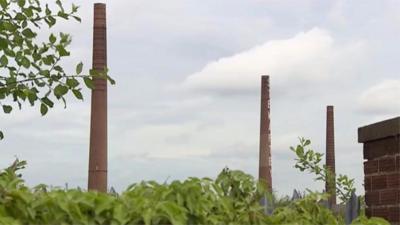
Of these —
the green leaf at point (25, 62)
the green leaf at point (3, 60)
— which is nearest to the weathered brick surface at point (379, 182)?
the green leaf at point (25, 62)

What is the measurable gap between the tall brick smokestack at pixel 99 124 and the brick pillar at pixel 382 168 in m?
23.1

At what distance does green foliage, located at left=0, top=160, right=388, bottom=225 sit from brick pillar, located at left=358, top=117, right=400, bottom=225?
234 centimetres

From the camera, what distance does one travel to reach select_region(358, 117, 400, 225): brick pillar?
5465mm

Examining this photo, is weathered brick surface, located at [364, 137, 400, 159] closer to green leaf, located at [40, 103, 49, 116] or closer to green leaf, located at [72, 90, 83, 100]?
green leaf, located at [72, 90, 83, 100]

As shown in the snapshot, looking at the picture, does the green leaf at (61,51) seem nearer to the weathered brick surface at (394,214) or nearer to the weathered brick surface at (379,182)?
the weathered brick surface at (379,182)

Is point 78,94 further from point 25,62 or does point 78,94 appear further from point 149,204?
point 149,204

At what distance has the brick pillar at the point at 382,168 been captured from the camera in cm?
546

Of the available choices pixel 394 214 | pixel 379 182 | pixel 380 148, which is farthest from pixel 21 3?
pixel 394 214

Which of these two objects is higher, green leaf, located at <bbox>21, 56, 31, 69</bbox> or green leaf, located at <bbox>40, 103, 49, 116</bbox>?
green leaf, located at <bbox>21, 56, 31, 69</bbox>

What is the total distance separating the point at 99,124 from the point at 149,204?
2649cm

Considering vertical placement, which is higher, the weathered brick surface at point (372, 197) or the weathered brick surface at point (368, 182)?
the weathered brick surface at point (368, 182)

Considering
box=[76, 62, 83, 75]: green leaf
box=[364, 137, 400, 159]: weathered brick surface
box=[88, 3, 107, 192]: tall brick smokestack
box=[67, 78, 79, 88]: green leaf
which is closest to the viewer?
box=[76, 62, 83, 75]: green leaf

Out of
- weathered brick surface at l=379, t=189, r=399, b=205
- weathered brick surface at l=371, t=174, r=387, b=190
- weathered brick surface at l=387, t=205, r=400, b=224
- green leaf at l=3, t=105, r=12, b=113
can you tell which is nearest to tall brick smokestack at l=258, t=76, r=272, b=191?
weathered brick surface at l=371, t=174, r=387, b=190

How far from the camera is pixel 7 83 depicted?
5480mm
